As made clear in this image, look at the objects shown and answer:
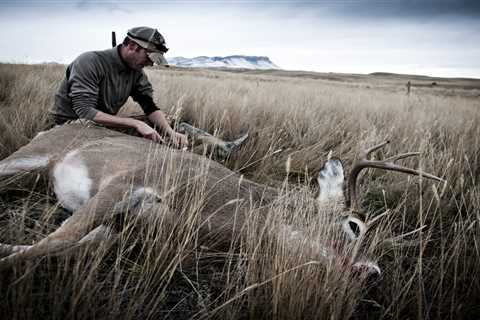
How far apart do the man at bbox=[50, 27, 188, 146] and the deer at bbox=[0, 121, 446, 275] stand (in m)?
0.17

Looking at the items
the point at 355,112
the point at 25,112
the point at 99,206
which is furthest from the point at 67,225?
the point at 355,112

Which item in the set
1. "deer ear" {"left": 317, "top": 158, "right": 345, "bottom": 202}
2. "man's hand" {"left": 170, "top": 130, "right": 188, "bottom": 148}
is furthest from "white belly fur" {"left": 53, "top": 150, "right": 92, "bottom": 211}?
"deer ear" {"left": 317, "top": 158, "right": 345, "bottom": 202}

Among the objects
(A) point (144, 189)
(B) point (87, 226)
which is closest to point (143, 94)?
(A) point (144, 189)

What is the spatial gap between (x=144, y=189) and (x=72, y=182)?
2.22 ft

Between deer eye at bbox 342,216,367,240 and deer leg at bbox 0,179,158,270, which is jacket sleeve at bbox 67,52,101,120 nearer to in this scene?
deer leg at bbox 0,179,158,270

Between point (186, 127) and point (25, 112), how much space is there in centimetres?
195

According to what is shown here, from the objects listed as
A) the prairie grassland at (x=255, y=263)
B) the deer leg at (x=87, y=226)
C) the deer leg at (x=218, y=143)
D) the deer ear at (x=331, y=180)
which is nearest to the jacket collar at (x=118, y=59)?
the deer leg at (x=218, y=143)

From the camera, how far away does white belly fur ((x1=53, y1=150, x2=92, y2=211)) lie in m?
2.30

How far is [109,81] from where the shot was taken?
3.34 metres

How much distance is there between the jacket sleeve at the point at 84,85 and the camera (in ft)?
9.79

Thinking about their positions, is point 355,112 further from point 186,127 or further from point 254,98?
point 186,127

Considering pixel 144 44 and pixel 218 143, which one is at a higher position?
pixel 144 44

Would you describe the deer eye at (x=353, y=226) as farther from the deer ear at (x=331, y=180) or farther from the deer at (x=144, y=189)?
the deer ear at (x=331, y=180)

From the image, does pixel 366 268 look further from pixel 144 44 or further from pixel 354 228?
pixel 144 44
